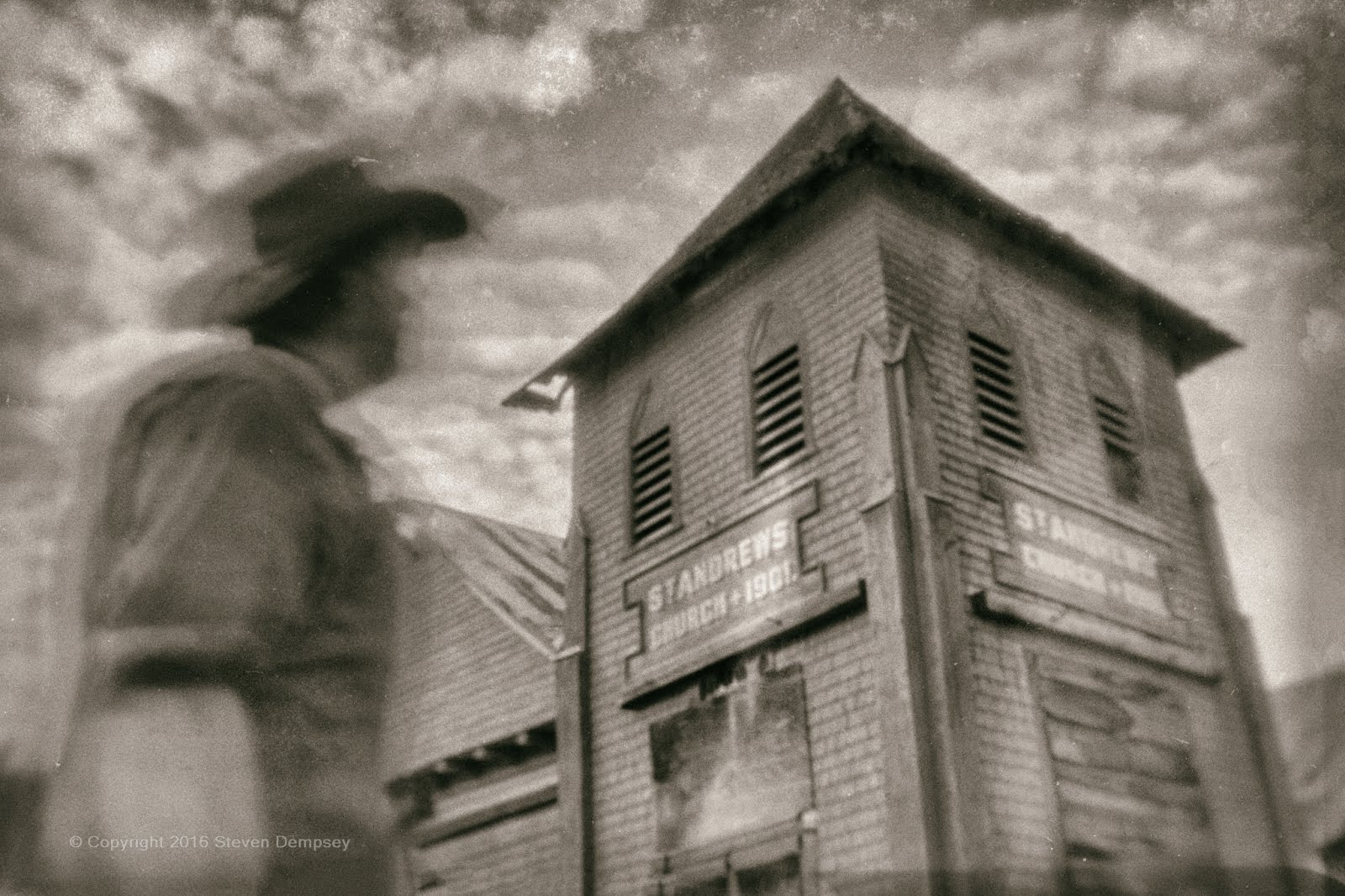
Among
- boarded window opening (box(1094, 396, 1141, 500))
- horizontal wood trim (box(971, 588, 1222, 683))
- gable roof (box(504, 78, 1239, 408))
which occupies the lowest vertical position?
horizontal wood trim (box(971, 588, 1222, 683))

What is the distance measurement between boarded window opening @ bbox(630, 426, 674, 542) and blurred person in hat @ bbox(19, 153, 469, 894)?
4114mm

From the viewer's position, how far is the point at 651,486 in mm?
14758

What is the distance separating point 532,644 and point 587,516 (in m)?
2.20

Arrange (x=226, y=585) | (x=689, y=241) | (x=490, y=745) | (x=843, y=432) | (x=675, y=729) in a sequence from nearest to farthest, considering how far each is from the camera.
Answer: (x=226, y=585), (x=843, y=432), (x=675, y=729), (x=689, y=241), (x=490, y=745)

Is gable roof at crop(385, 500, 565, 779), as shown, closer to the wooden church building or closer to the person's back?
the wooden church building

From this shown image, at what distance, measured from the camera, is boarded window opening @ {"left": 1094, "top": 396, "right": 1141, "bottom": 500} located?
13.9 m

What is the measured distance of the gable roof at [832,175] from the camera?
13219 millimetres

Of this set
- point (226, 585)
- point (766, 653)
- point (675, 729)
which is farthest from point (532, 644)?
point (226, 585)

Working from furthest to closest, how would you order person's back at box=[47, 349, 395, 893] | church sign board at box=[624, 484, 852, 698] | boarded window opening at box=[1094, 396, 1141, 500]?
boarded window opening at box=[1094, 396, 1141, 500] < church sign board at box=[624, 484, 852, 698] < person's back at box=[47, 349, 395, 893]

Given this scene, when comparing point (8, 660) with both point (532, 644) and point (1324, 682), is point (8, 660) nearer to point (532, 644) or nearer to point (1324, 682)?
point (532, 644)

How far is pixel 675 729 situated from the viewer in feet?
42.9

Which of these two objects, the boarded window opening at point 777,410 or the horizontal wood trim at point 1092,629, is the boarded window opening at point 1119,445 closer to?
the horizontal wood trim at point 1092,629

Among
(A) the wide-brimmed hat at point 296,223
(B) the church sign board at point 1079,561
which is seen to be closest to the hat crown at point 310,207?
(A) the wide-brimmed hat at point 296,223

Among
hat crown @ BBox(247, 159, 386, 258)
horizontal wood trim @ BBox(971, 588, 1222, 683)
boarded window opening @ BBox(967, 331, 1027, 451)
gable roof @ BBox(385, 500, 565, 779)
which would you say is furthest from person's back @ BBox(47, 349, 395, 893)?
boarded window opening @ BBox(967, 331, 1027, 451)
